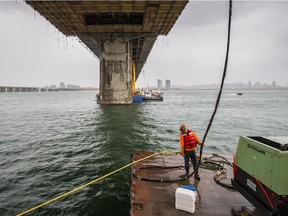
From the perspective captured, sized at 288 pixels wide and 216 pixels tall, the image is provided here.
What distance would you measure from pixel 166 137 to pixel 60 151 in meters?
8.77

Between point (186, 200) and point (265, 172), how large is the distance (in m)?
1.98

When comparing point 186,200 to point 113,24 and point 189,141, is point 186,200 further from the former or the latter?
point 113,24

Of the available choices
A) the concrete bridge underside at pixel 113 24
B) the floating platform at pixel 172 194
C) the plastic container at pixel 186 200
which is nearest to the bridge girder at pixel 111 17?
the concrete bridge underside at pixel 113 24

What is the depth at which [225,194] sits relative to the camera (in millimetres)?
6148

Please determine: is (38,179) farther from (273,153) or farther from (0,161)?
A: (273,153)

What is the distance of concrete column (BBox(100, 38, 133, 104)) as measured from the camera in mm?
39594

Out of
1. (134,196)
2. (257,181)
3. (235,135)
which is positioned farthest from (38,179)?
(235,135)

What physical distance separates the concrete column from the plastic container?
3590 centimetres

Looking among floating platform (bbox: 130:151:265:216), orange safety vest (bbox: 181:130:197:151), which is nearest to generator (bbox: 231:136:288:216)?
floating platform (bbox: 130:151:265:216)

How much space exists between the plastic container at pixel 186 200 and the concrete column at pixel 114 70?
35898 millimetres

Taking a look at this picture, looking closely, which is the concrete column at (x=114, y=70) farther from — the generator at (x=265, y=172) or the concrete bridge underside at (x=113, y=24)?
the generator at (x=265, y=172)

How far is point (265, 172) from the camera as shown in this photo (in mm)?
4438

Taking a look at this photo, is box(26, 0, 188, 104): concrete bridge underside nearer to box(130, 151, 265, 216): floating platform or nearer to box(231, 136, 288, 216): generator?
box(130, 151, 265, 216): floating platform

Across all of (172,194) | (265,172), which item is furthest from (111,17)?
(265,172)
